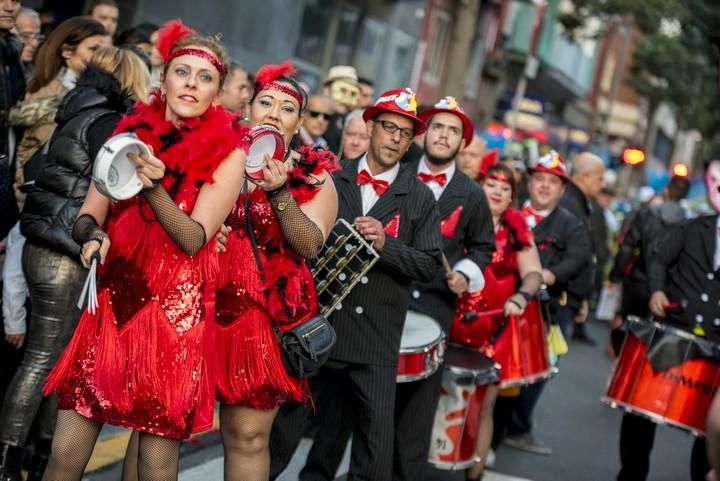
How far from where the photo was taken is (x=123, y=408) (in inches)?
167

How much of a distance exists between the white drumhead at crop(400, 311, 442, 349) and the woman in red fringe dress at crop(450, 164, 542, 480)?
2.33 ft

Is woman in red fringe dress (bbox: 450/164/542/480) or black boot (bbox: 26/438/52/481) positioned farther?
woman in red fringe dress (bbox: 450/164/542/480)

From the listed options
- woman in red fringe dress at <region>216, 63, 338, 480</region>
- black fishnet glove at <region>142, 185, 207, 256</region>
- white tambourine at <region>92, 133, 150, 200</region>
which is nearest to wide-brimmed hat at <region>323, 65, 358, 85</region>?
woman in red fringe dress at <region>216, 63, 338, 480</region>

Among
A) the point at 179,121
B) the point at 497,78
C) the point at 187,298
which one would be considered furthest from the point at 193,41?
the point at 497,78

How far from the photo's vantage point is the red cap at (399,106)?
5.84 meters

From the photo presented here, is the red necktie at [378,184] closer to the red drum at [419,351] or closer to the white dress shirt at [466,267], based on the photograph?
the white dress shirt at [466,267]

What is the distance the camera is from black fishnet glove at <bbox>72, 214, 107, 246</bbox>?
426 cm

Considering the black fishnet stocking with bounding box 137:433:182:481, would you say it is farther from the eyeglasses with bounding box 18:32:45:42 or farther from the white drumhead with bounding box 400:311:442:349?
the eyeglasses with bounding box 18:32:45:42

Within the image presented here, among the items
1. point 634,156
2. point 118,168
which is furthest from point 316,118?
point 634,156

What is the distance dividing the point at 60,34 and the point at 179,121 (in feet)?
8.42

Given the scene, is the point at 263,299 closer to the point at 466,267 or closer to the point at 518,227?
the point at 466,267

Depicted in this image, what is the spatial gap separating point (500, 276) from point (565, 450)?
2.45m

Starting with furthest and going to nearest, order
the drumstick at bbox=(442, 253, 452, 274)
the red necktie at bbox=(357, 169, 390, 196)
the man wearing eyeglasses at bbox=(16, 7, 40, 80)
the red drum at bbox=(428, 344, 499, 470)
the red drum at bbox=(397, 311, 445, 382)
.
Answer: the man wearing eyeglasses at bbox=(16, 7, 40, 80)
the red drum at bbox=(428, 344, 499, 470)
the drumstick at bbox=(442, 253, 452, 274)
the red drum at bbox=(397, 311, 445, 382)
the red necktie at bbox=(357, 169, 390, 196)

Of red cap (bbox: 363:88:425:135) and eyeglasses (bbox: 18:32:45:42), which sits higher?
red cap (bbox: 363:88:425:135)
